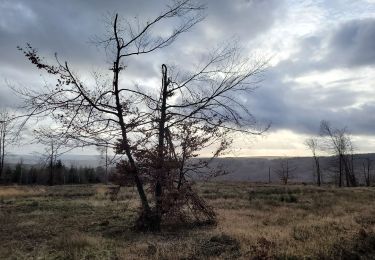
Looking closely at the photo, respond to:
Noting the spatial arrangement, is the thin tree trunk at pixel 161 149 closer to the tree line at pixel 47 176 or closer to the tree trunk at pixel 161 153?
the tree trunk at pixel 161 153

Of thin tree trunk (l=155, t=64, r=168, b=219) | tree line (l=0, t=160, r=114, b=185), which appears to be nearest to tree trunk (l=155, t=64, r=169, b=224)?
thin tree trunk (l=155, t=64, r=168, b=219)

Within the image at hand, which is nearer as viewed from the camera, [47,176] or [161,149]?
[161,149]

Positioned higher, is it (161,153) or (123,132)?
(123,132)

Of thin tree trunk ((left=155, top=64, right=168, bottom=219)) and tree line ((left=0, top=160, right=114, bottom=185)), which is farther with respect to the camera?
tree line ((left=0, top=160, right=114, bottom=185))

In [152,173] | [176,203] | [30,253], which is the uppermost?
[152,173]

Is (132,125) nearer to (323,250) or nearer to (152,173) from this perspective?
(152,173)

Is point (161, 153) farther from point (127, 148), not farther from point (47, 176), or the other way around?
point (47, 176)

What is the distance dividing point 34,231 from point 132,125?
4.66 m

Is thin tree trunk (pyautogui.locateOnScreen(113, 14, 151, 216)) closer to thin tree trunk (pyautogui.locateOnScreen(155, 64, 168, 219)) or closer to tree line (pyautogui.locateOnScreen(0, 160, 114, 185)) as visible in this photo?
thin tree trunk (pyautogui.locateOnScreen(155, 64, 168, 219))

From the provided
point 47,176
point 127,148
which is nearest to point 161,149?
point 127,148

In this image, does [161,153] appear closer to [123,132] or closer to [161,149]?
[161,149]

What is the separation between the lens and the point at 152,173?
14836 millimetres

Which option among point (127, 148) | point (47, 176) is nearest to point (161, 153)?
point (127, 148)

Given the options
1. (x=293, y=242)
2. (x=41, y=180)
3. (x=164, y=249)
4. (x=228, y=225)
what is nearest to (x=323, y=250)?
(x=293, y=242)
